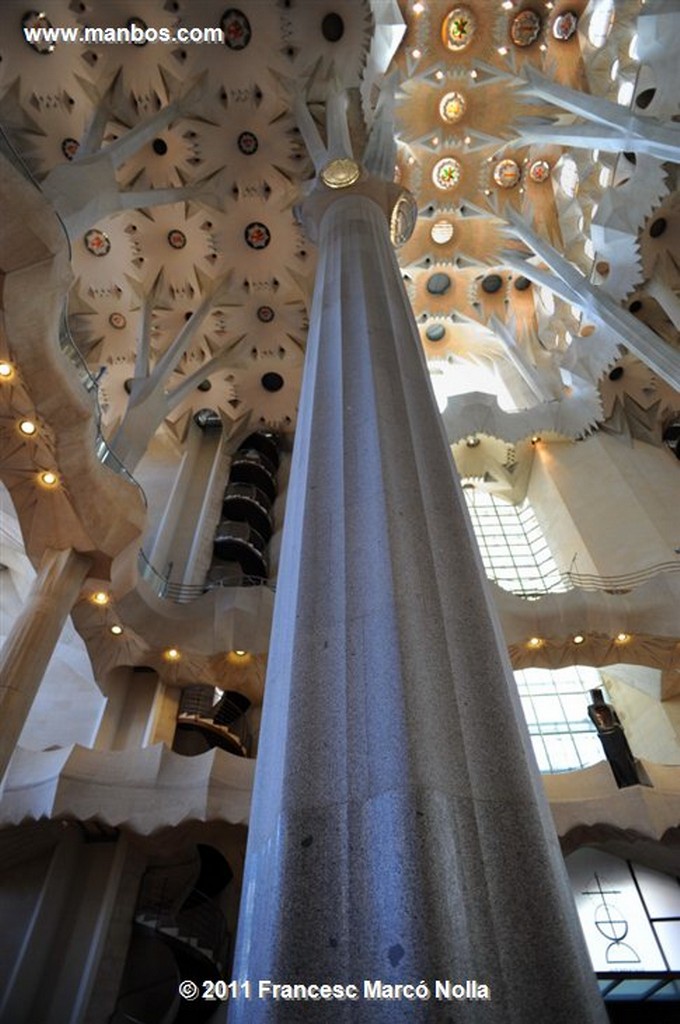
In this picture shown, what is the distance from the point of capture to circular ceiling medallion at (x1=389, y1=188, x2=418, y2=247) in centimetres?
816

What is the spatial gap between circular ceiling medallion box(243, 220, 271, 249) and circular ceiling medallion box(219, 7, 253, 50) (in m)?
3.43

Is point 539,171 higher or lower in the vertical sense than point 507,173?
higher

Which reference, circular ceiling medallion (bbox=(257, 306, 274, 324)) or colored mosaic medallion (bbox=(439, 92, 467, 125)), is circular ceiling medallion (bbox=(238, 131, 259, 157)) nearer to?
circular ceiling medallion (bbox=(257, 306, 274, 324))

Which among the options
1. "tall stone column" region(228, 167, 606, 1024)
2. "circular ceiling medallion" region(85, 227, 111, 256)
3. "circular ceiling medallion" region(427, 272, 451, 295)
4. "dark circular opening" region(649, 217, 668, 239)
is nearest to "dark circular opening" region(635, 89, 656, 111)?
"dark circular opening" region(649, 217, 668, 239)

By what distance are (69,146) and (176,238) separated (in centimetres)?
278

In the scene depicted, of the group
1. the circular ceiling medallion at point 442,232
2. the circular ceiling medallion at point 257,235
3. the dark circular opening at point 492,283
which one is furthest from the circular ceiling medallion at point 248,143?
the dark circular opening at point 492,283

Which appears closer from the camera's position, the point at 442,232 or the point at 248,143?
the point at 248,143

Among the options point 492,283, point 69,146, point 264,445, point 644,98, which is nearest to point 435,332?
point 492,283

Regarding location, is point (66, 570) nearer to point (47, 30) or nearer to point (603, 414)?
point (47, 30)

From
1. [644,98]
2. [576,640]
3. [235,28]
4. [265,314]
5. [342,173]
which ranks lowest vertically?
[576,640]

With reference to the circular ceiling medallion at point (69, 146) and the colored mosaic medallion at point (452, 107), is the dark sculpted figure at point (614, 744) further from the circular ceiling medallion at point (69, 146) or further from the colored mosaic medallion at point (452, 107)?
the colored mosaic medallion at point (452, 107)

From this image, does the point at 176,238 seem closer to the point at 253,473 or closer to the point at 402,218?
the point at 253,473

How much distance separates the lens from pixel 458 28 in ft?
55.0

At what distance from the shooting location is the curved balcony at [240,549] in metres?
15.0
